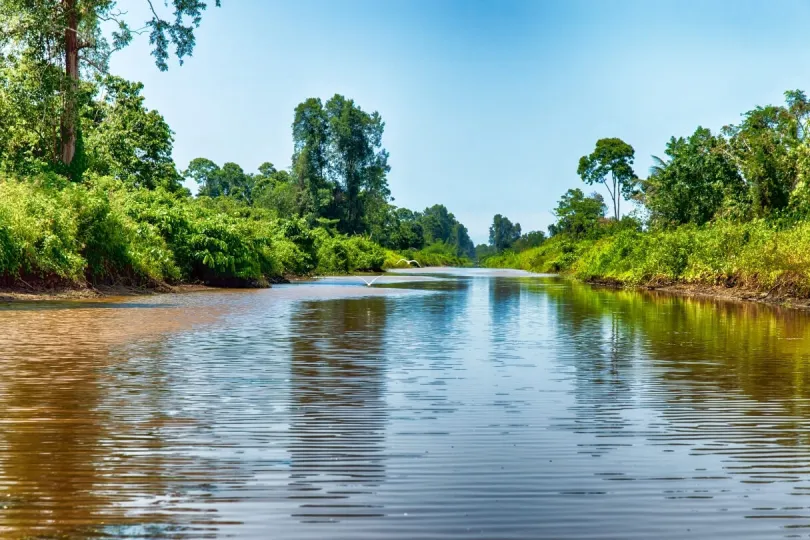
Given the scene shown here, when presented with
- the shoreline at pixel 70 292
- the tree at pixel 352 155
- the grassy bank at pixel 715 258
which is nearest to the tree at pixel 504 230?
the tree at pixel 352 155

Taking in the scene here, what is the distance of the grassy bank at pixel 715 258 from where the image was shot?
25719 mm

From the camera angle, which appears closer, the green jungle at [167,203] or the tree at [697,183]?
the green jungle at [167,203]

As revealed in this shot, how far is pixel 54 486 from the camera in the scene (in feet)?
17.3

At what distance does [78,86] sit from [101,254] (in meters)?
7.15

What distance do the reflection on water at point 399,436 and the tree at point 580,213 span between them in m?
63.5

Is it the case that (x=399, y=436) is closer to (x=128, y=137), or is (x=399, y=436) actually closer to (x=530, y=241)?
(x=128, y=137)

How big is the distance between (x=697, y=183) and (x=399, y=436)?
43.3 metres

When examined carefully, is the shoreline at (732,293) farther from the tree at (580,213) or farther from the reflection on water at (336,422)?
the tree at (580,213)

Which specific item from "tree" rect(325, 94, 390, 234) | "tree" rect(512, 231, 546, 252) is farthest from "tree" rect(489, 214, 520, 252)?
"tree" rect(325, 94, 390, 234)

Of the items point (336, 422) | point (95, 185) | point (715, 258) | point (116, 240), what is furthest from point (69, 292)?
point (715, 258)

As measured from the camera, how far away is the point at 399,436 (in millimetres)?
6832

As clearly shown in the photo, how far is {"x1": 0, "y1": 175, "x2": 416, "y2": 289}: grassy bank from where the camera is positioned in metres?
22.5

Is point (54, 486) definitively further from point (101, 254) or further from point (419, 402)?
point (101, 254)

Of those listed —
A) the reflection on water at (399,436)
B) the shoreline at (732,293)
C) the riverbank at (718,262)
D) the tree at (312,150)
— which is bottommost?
the reflection on water at (399,436)
